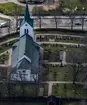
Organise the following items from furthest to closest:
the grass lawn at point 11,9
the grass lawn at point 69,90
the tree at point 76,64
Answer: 1. the grass lawn at point 11,9
2. the tree at point 76,64
3. the grass lawn at point 69,90

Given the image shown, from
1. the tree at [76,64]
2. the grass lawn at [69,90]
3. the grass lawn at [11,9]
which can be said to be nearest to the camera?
the grass lawn at [69,90]

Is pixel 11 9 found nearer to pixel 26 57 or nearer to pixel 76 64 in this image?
pixel 26 57

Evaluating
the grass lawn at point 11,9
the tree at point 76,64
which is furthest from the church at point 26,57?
the grass lawn at point 11,9

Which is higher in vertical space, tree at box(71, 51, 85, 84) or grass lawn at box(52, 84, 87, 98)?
tree at box(71, 51, 85, 84)

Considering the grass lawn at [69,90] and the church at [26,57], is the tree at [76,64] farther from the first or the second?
the church at [26,57]

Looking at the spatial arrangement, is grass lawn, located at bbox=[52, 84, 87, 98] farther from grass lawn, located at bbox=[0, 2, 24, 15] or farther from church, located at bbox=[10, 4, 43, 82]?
grass lawn, located at bbox=[0, 2, 24, 15]

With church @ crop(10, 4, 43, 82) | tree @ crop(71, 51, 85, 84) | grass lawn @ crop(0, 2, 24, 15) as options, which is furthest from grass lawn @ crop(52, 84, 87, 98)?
grass lawn @ crop(0, 2, 24, 15)

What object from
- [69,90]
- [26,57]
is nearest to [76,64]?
[69,90]
